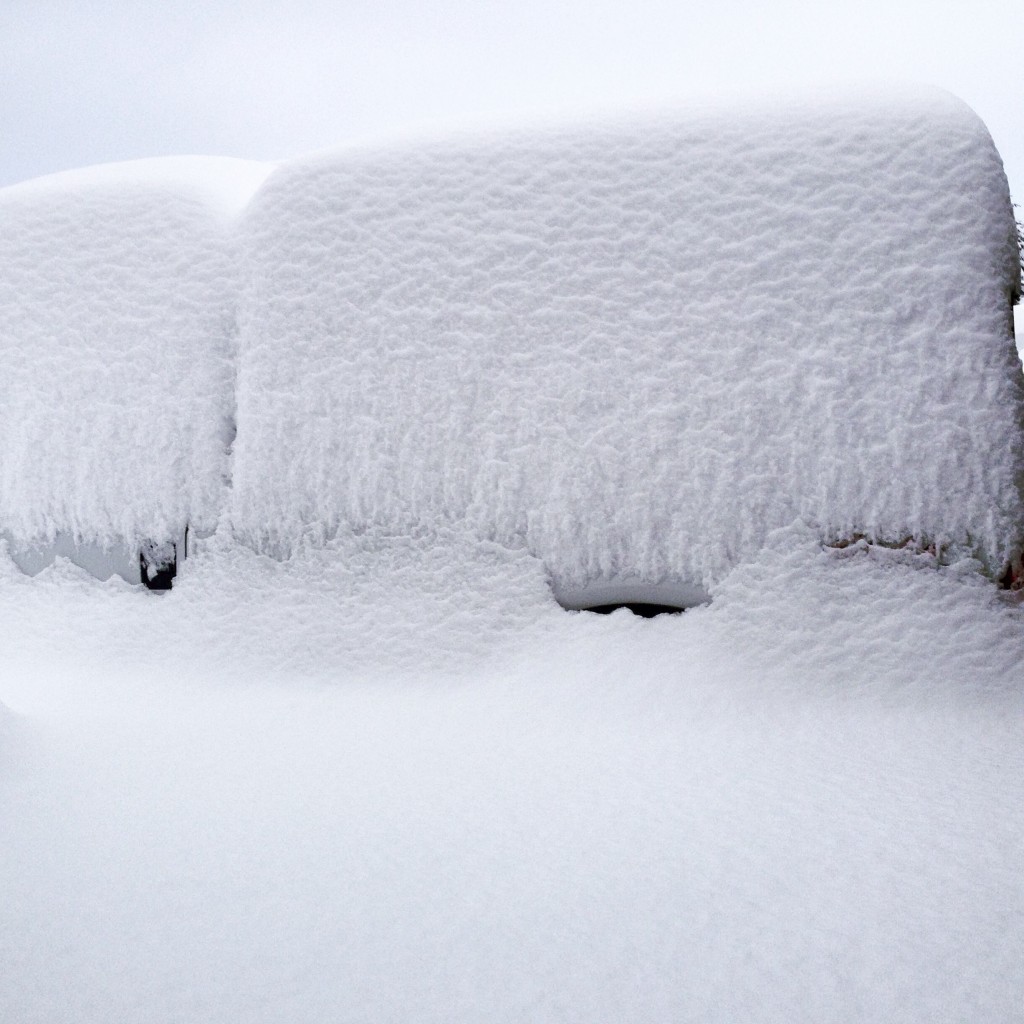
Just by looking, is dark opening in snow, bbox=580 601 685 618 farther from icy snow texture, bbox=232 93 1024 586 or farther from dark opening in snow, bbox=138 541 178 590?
dark opening in snow, bbox=138 541 178 590

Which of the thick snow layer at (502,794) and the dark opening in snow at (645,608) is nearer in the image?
the thick snow layer at (502,794)

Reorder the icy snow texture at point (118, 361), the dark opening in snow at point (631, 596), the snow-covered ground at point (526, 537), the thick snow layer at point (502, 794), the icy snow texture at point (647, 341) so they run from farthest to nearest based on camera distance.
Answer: the icy snow texture at point (118, 361), the dark opening in snow at point (631, 596), the icy snow texture at point (647, 341), the snow-covered ground at point (526, 537), the thick snow layer at point (502, 794)

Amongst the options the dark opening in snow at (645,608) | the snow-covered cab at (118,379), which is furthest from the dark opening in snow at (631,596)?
the snow-covered cab at (118,379)

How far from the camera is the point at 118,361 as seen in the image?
275cm

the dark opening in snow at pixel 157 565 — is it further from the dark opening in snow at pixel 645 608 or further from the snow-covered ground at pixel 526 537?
the dark opening in snow at pixel 645 608

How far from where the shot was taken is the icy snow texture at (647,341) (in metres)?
2.24

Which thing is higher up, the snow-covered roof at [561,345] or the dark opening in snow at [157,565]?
the snow-covered roof at [561,345]

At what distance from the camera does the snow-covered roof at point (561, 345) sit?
7.39ft

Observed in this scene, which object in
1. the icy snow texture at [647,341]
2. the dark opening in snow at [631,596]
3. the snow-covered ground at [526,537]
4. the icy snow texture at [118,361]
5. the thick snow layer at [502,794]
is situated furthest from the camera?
A: the icy snow texture at [118,361]

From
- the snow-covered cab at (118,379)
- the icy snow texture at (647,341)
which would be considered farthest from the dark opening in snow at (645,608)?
the snow-covered cab at (118,379)

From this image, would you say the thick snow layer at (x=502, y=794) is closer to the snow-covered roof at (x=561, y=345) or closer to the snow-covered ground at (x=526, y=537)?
the snow-covered ground at (x=526, y=537)

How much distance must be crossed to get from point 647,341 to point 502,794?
147cm

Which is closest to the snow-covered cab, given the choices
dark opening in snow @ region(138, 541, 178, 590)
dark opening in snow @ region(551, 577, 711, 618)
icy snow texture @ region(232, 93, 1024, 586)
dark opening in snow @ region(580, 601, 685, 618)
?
dark opening in snow @ region(138, 541, 178, 590)

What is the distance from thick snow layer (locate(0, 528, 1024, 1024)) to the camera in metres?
1.05
